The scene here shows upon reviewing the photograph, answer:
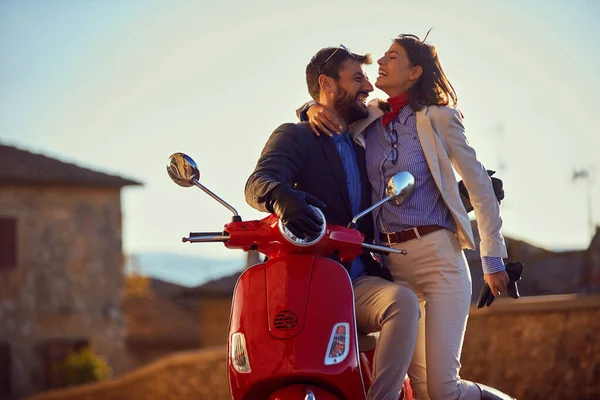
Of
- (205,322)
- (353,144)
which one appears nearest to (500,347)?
(353,144)

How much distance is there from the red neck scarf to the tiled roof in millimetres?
23977

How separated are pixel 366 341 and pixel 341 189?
0.61 metres

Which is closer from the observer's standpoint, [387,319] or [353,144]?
[387,319]

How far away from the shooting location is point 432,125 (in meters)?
4.38

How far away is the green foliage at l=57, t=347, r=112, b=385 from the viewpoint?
27.2 m

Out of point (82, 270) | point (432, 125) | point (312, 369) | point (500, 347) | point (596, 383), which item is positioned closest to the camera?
point (312, 369)

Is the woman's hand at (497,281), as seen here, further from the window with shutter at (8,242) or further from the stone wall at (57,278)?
the window with shutter at (8,242)

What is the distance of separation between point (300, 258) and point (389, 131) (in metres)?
0.96

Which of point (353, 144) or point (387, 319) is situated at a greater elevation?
point (353, 144)

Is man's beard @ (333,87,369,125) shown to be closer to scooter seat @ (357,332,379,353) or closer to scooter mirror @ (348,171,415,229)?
scooter mirror @ (348,171,415,229)

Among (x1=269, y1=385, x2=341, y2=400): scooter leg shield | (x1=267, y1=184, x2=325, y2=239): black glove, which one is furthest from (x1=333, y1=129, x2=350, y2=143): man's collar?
(x1=269, y1=385, x2=341, y2=400): scooter leg shield

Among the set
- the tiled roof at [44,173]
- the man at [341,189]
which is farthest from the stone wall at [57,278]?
the man at [341,189]

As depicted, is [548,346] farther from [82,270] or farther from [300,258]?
[82,270]

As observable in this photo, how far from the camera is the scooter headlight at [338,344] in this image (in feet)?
11.6
